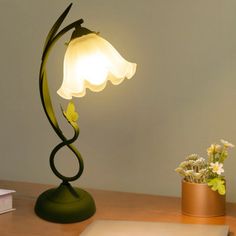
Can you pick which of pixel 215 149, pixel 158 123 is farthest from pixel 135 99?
pixel 215 149

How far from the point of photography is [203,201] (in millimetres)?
1354

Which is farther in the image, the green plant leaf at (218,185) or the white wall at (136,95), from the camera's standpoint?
the white wall at (136,95)

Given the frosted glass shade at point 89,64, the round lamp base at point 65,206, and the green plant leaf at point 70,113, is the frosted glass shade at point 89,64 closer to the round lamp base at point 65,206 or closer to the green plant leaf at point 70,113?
the green plant leaf at point 70,113

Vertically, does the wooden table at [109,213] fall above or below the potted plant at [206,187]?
below

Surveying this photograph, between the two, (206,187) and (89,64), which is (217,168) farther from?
(89,64)

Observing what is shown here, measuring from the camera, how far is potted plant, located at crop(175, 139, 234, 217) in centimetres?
134

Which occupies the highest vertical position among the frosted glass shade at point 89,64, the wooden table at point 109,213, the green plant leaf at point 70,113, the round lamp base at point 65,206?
the frosted glass shade at point 89,64

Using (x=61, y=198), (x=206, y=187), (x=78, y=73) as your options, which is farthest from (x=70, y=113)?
(x=206, y=187)

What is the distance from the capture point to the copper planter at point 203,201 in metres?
1.35

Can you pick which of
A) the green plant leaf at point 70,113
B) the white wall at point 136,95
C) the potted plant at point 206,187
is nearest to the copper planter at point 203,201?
the potted plant at point 206,187

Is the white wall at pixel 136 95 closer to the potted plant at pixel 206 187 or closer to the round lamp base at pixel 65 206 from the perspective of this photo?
the potted plant at pixel 206 187

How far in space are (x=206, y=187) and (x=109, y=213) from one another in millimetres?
278

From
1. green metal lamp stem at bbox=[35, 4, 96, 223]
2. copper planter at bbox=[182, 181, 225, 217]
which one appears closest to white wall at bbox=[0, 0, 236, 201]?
copper planter at bbox=[182, 181, 225, 217]

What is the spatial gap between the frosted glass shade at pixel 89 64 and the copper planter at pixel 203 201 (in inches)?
14.0
